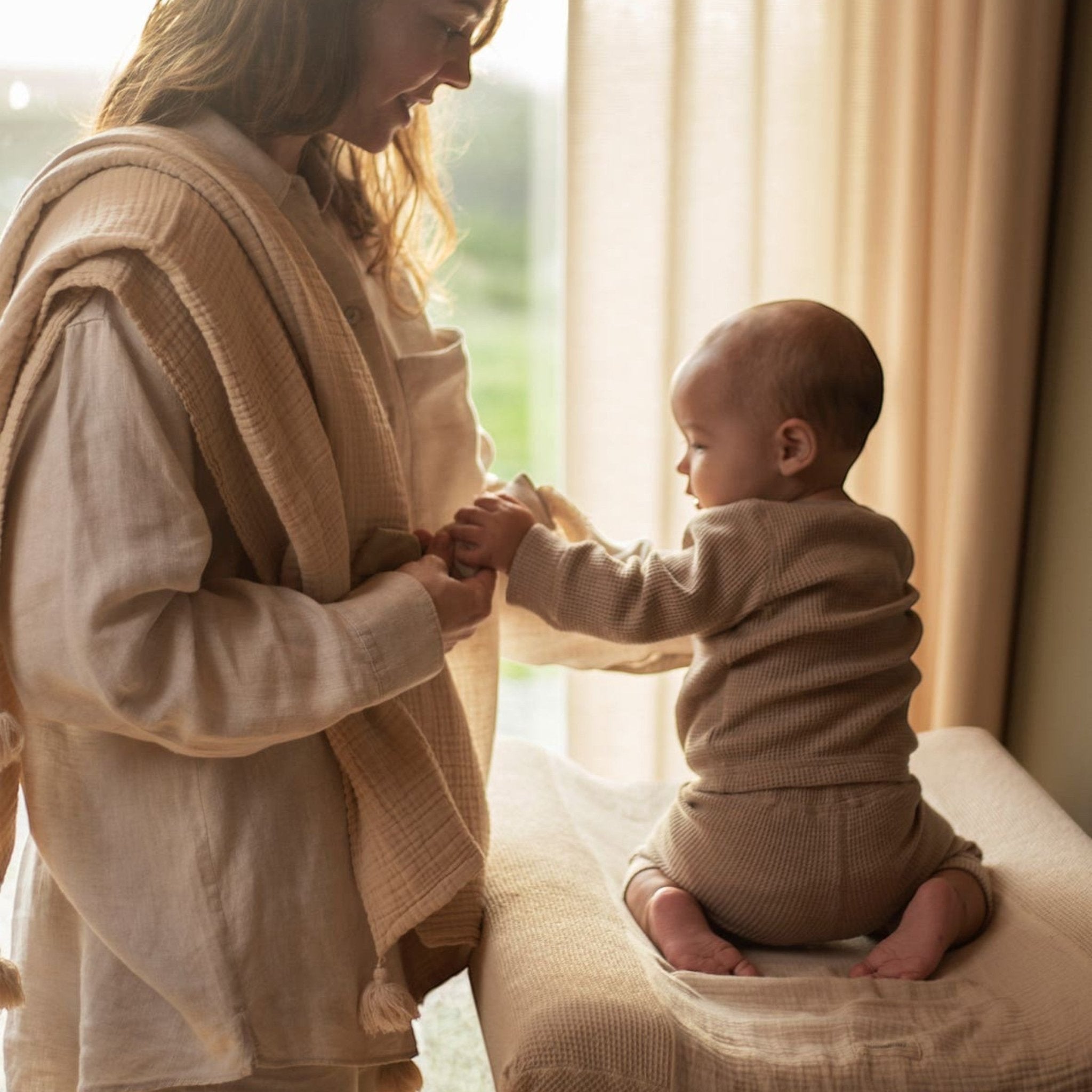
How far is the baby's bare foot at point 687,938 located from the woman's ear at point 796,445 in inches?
17.6

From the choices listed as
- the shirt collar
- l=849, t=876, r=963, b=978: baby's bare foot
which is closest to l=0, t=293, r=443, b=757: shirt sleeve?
the shirt collar

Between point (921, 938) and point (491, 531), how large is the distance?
1.89ft

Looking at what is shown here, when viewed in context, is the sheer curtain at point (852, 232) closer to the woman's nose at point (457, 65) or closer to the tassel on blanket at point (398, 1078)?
the woman's nose at point (457, 65)

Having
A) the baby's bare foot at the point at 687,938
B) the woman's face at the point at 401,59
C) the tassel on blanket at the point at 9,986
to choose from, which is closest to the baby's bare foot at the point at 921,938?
the baby's bare foot at the point at 687,938

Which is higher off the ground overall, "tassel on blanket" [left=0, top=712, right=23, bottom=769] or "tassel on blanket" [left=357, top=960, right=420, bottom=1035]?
"tassel on blanket" [left=0, top=712, right=23, bottom=769]

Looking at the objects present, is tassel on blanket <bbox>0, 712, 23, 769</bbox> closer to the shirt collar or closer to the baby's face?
the shirt collar

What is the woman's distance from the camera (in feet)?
3.33

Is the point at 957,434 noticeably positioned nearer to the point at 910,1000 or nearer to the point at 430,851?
the point at 910,1000

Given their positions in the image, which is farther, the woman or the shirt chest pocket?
the shirt chest pocket

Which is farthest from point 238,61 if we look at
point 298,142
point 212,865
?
point 212,865

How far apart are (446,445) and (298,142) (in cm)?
35

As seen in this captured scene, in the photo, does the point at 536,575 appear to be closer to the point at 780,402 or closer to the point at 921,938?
the point at 780,402

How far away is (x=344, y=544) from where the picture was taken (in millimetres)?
1142

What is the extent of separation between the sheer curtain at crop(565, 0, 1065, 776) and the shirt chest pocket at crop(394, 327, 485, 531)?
627 mm
